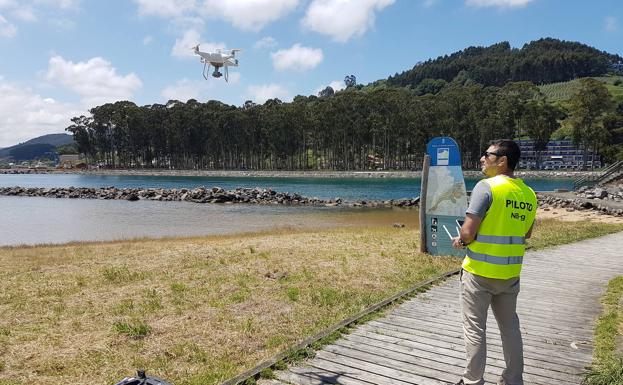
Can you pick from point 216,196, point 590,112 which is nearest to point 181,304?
point 216,196

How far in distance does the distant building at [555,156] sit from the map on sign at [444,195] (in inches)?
3730

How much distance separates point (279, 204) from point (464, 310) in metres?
36.8

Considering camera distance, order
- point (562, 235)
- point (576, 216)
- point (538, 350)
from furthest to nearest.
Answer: point (576, 216) < point (562, 235) < point (538, 350)

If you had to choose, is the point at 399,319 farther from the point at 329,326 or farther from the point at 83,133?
the point at 83,133

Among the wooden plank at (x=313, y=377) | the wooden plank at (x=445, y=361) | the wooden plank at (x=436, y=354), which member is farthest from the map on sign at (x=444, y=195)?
the wooden plank at (x=313, y=377)

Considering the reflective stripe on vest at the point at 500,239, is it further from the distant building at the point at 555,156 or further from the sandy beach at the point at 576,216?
the distant building at the point at 555,156

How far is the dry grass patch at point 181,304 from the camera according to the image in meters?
5.27

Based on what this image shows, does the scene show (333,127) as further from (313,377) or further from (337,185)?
(313,377)

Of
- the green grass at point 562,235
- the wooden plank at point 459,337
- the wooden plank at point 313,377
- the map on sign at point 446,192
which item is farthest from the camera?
the green grass at point 562,235

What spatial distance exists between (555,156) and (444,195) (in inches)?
4117

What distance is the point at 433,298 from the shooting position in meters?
7.54

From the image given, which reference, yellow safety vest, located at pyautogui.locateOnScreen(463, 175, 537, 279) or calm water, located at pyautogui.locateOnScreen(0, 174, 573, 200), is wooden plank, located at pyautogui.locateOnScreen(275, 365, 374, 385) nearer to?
yellow safety vest, located at pyautogui.locateOnScreen(463, 175, 537, 279)

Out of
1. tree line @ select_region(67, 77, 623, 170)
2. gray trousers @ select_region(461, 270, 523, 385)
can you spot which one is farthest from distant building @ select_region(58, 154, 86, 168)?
gray trousers @ select_region(461, 270, 523, 385)

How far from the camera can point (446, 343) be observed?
5.48 metres
